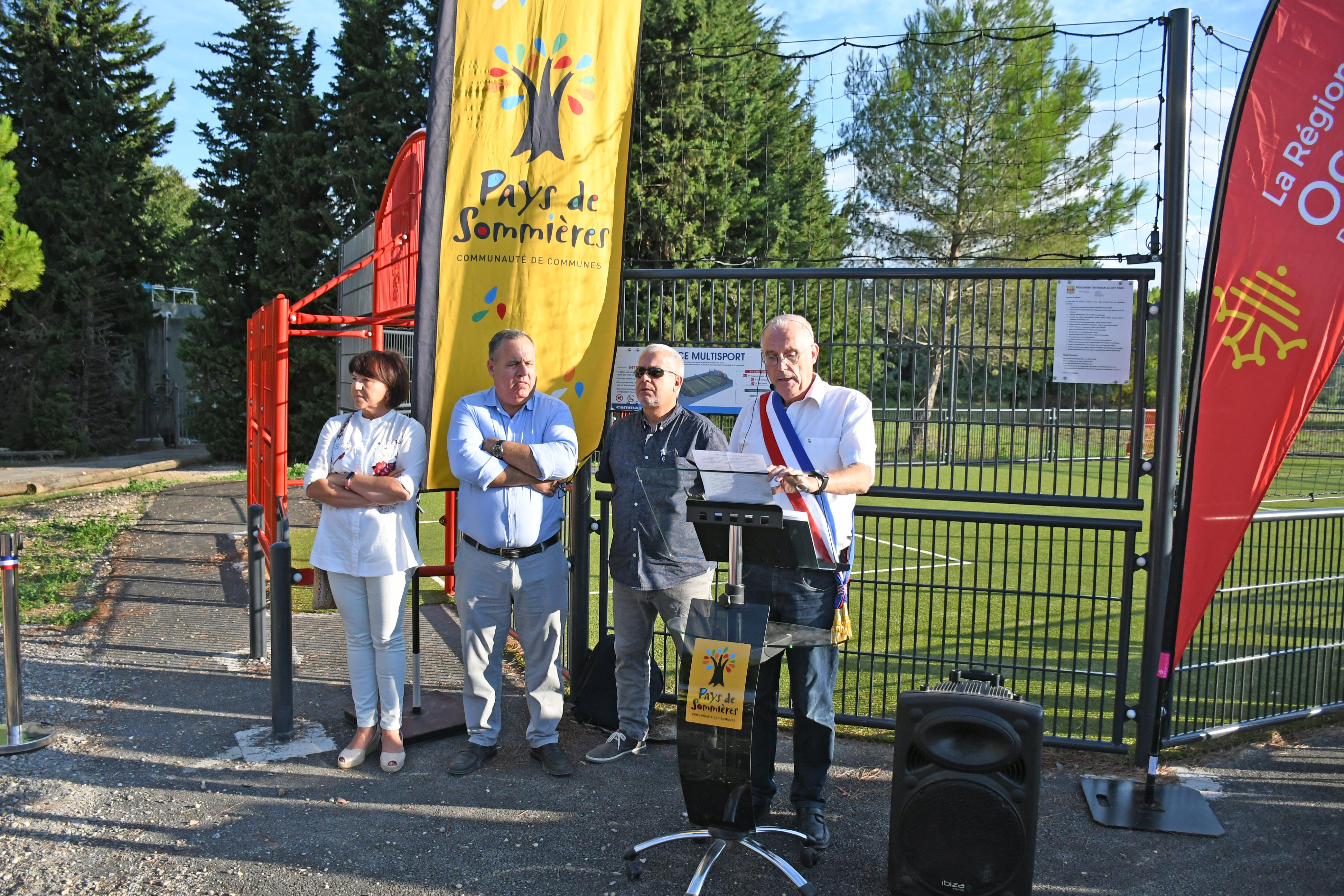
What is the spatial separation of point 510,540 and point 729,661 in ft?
4.91

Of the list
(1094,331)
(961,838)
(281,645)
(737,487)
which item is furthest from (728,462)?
(281,645)

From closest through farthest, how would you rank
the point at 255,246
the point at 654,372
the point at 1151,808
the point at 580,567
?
the point at 1151,808 → the point at 654,372 → the point at 580,567 → the point at 255,246

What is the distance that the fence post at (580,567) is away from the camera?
5184mm

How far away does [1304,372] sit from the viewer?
12.3ft

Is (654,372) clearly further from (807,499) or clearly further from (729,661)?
(729,661)

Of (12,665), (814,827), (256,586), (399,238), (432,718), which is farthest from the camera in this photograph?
(399,238)

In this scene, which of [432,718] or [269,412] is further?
[269,412]

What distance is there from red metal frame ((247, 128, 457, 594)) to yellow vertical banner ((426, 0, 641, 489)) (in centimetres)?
134

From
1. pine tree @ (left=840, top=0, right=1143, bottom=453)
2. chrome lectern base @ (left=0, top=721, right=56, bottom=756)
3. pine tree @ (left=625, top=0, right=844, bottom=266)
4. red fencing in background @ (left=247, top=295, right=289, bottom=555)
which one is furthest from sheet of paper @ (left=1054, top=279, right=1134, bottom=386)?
chrome lectern base @ (left=0, top=721, right=56, bottom=756)

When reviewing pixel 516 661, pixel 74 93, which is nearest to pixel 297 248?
pixel 74 93

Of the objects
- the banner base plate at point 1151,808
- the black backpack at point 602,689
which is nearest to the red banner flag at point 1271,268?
the banner base plate at point 1151,808

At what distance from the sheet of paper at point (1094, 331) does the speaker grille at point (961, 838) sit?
86.1 inches

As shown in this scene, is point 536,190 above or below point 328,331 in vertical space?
above

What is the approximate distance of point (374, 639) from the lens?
4.44 metres
